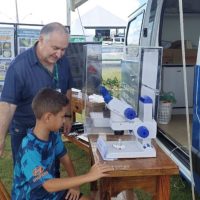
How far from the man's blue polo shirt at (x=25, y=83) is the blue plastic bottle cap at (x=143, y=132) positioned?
2.98 feet

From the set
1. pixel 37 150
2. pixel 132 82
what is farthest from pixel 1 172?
pixel 37 150

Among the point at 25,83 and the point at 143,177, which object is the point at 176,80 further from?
the point at 143,177

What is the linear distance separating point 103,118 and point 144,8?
316cm

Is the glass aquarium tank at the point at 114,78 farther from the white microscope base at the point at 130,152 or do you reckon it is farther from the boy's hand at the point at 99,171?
the boy's hand at the point at 99,171

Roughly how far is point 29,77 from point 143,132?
1.00 m

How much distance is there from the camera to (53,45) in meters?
2.45

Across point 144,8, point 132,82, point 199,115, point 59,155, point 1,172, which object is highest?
point 144,8

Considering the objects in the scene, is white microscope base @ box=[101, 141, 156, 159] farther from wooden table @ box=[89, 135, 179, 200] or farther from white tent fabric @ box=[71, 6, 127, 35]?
white tent fabric @ box=[71, 6, 127, 35]

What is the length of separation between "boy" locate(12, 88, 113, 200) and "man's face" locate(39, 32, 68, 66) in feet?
1.29

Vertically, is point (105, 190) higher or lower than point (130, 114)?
lower

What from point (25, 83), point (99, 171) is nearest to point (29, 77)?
point (25, 83)

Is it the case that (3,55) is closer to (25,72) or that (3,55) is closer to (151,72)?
(151,72)

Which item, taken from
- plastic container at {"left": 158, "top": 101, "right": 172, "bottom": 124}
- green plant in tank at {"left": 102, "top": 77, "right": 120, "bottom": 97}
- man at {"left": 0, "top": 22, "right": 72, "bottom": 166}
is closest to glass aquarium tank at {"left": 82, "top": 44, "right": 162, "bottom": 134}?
green plant in tank at {"left": 102, "top": 77, "right": 120, "bottom": 97}

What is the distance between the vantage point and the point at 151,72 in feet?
12.1
